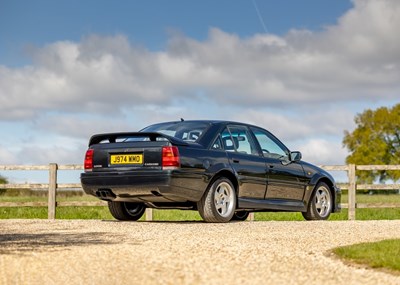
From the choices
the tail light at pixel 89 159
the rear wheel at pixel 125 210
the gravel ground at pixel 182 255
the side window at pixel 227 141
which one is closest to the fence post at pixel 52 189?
the rear wheel at pixel 125 210

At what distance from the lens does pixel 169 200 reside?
11148mm

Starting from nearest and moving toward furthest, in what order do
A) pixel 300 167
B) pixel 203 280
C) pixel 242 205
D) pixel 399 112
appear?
pixel 203 280, pixel 242 205, pixel 300 167, pixel 399 112

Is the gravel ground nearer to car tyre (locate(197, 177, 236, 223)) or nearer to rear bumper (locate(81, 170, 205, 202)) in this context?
rear bumper (locate(81, 170, 205, 202))

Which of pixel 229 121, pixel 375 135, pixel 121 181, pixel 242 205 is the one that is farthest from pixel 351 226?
pixel 375 135

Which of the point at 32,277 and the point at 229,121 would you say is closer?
the point at 32,277

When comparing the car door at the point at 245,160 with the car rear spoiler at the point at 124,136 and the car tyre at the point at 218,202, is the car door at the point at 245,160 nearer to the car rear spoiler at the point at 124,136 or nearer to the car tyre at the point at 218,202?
the car tyre at the point at 218,202

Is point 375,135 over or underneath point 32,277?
over

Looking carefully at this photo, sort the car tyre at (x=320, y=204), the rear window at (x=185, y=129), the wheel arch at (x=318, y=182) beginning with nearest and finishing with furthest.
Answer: the rear window at (x=185, y=129) < the wheel arch at (x=318, y=182) < the car tyre at (x=320, y=204)

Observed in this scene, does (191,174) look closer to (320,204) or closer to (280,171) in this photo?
(280,171)

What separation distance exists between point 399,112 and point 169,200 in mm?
50895

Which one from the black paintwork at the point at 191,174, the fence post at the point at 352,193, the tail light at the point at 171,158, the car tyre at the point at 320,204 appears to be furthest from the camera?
the fence post at the point at 352,193

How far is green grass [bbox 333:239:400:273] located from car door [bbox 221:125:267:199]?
373cm

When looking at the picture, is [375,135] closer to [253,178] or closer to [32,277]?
[253,178]

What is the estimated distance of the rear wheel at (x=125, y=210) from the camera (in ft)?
40.8
